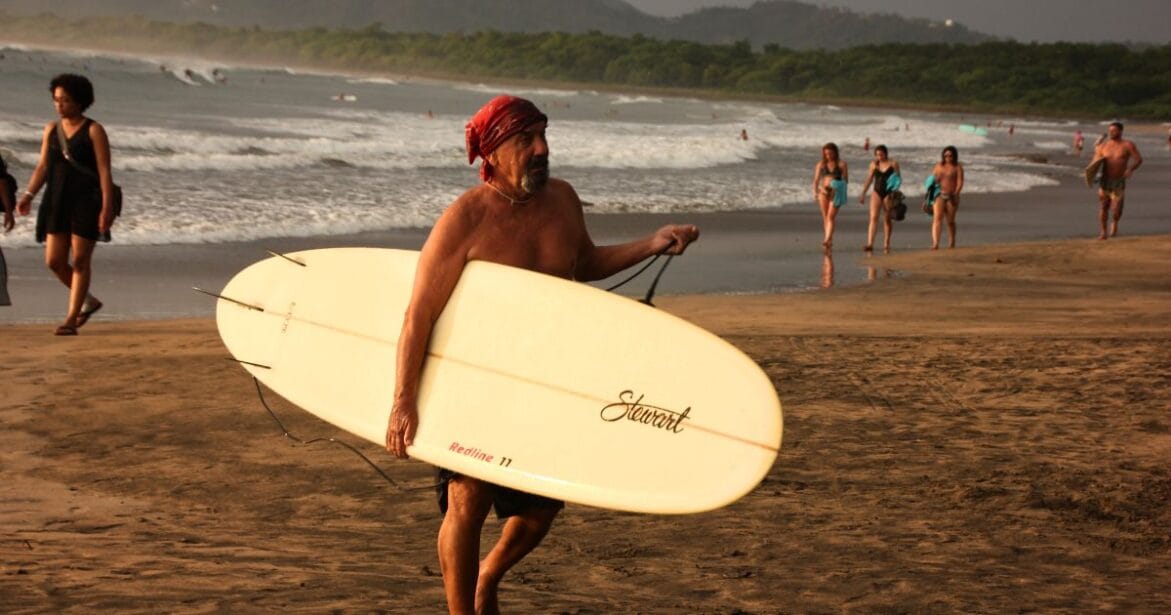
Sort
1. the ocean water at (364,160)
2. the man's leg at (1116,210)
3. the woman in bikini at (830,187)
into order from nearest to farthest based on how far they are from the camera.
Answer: the woman in bikini at (830,187), the ocean water at (364,160), the man's leg at (1116,210)

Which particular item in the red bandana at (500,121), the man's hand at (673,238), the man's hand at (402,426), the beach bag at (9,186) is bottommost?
the man's hand at (402,426)

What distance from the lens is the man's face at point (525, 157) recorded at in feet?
11.3

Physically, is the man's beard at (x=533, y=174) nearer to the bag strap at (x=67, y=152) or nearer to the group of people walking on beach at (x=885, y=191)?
the bag strap at (x=67, y=152)

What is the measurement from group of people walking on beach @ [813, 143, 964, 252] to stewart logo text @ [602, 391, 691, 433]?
12.2 metres

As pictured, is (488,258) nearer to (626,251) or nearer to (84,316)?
(626,251)

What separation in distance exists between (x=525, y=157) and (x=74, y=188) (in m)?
5.64

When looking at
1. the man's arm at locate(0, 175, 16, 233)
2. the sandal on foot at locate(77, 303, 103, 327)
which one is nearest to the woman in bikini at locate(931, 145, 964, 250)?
the sandal on foot at locate(77, 303, 103, 327)

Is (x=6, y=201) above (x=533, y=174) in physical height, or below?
below

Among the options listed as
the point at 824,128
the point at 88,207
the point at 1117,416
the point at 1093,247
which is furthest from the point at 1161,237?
the point at 824,128

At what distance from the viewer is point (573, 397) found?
3.59m

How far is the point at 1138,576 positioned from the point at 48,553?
333cm

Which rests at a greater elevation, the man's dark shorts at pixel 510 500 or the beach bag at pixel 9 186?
the beach bag at pixel 9 186

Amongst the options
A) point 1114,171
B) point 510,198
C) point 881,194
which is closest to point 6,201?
point 510,198

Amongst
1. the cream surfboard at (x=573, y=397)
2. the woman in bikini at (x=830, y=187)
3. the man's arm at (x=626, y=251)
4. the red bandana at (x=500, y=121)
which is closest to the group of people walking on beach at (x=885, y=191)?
the woman in bikini at (x=830, y=187)
